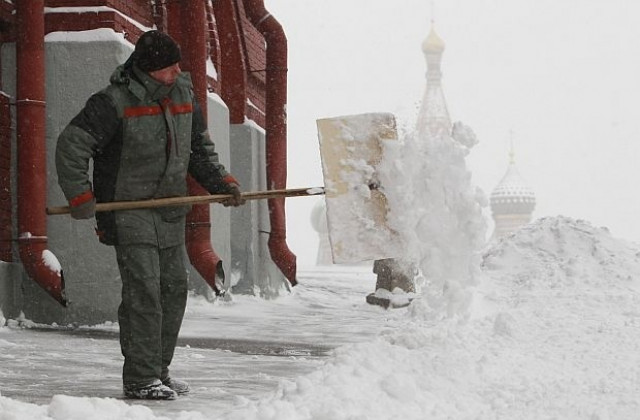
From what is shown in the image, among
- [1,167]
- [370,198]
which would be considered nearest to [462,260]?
[370,198]

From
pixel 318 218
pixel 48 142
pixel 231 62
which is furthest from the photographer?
pixel 318 218

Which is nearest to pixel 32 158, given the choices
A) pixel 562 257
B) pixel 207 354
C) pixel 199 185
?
pixel 199 185

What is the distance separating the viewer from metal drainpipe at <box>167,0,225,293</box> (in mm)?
10711

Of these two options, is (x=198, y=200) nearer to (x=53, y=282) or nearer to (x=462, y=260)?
(x=462, y=260)

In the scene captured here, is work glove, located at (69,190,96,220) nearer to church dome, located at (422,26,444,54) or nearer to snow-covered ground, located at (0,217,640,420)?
snow-covered ground, located at (0,217,640,420)

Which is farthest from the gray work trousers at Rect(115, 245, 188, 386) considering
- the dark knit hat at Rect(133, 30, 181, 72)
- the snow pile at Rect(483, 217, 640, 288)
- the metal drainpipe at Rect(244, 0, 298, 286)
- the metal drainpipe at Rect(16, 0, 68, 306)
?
the metal drainpipe at Rect(244, 0, 298, 286)

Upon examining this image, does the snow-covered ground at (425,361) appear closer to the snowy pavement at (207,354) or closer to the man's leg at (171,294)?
the snowy pavement at (207,354)

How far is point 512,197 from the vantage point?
3430 inches

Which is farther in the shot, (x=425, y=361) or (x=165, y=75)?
(x=425, y=361)

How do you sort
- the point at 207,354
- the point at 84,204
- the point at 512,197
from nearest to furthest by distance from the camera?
the point at 84,204 → the point at 207,354 → the point at 512,197

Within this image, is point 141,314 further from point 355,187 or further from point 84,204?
point 355,187

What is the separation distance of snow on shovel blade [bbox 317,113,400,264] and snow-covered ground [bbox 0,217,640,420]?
64 centimetres

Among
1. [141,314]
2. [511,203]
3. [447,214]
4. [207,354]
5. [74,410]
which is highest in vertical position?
[511,203]

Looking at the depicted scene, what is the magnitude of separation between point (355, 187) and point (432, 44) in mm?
80433
